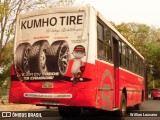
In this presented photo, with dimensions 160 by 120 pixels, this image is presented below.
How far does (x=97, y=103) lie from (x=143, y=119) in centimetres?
470

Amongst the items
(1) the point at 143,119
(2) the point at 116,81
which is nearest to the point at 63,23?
(2) the point at 116,81

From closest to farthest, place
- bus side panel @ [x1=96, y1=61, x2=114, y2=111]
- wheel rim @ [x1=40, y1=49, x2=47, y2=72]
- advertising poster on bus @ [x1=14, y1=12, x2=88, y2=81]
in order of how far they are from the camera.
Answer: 1. advertising poster on bus @ [x1=14, y1=12, x2=88, y2=81]
2. bus side panel @ [x1=96, y1=61, x2=114, y2=111]
3. wheel rim @ [x1=40, y1=49, x2=47, y2=72]

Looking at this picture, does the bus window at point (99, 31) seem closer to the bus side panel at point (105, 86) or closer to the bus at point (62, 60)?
the bus at point (62, 60)

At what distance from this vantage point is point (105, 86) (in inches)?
380

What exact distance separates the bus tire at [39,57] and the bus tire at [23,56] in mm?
136

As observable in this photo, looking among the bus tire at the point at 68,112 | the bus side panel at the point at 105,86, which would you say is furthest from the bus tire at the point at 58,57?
the bus tire at the point at 68,112

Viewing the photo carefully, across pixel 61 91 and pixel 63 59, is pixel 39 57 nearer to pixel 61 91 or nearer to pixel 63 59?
pixel 63 59

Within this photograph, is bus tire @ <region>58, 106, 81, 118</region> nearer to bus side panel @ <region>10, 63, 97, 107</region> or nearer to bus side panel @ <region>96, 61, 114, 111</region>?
bus side panel @ <region>96, 61, 114, 111</region>

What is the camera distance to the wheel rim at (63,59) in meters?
8.98

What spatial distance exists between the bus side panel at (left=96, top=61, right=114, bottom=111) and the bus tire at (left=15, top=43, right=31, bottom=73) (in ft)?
6.59

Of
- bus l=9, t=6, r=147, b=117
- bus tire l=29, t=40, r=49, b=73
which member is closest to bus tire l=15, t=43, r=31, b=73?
bus l=9, t=6, r=147, b=117

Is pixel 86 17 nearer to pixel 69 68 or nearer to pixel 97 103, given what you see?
pixel 69 68

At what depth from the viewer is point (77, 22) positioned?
9.12 meters

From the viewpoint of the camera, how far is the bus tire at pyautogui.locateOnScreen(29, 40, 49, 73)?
923 centimetres
